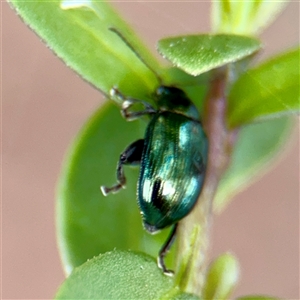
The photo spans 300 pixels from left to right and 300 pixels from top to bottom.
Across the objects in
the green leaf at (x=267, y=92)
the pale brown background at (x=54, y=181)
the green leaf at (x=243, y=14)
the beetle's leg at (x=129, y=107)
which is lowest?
the pale brown background at (x=54, y=181)

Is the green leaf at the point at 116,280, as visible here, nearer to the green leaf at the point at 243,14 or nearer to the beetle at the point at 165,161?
the beetle at the point at 165,161

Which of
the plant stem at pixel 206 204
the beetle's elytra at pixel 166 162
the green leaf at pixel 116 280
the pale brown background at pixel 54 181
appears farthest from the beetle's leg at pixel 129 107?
the pale brown background at pixel 54 181

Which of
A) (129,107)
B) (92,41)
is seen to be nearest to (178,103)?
(129,107)

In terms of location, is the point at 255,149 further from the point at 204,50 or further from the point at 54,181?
the point at 54,181

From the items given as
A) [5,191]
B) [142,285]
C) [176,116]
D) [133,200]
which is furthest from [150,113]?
[5,191]

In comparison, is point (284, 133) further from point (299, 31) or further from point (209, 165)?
point (299, 31)

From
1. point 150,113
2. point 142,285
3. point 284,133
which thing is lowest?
point 284,133

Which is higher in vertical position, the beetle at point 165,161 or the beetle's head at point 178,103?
the beetle's head at point 178,103
